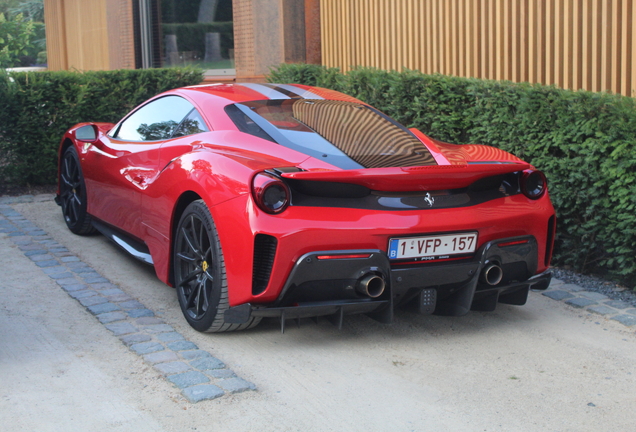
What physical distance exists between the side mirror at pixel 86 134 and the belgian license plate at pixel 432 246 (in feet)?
10.9

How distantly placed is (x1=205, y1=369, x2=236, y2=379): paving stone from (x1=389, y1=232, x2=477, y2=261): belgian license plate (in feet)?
3.31

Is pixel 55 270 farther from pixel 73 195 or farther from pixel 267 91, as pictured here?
pixel 267 91

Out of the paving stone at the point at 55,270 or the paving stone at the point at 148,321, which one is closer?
the paving stone at the point at 148,321

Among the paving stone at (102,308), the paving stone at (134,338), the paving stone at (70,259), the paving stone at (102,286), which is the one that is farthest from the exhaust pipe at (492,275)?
the paving stone at (70,259)

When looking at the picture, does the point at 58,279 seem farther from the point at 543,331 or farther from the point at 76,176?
the point at 543,331

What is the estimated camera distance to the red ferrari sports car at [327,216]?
3658 mm

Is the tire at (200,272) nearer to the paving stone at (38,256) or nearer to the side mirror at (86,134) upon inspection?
the paving stone at (38,256)

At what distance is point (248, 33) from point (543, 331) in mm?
8851

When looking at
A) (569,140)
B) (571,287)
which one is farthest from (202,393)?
(569,140)

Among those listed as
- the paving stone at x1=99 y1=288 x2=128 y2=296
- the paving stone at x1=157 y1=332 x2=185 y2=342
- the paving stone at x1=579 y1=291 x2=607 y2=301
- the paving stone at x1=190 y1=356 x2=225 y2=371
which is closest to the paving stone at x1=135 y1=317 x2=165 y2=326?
the paving stone at x1=157 y1=332 x2=185 y2=342

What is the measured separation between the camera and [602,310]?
4711mm

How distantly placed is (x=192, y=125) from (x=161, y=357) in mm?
1598

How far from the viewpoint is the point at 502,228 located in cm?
401

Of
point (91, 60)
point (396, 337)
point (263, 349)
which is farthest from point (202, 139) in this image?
point (91, 60)
